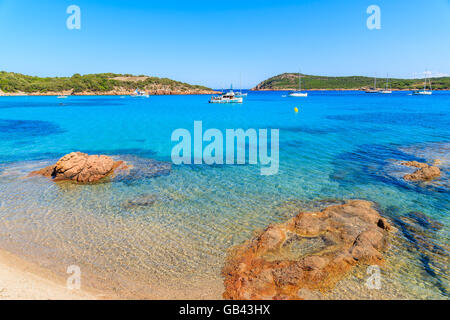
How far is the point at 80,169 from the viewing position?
17.1 meters

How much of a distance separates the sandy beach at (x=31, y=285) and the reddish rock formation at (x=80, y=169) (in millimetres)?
8729

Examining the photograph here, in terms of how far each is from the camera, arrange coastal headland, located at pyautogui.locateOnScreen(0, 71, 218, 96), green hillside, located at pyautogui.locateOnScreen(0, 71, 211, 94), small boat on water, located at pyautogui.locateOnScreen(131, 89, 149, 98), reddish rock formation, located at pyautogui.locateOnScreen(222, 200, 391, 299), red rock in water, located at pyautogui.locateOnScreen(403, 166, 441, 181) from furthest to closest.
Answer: small boat on water, located at pyautogui.locateOnScreen(131, 89, 149, 98) < green hillside, located at pyautogui.locateOnScreen(0, 71, 211, 94) < coastal headland, located at pyautogui.locateOnScreen(0, 71, 218, 96) < red rock in water, located at pyautogui.locateOnScreen(403, 166, 441, 181) < reddish rock formation, located at pyautogui.locateOnScreen(222, 200, 391, 299)

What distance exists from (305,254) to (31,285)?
838cm

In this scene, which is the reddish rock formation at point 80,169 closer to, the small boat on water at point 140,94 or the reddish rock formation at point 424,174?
the reddish rock formation at point 424,174

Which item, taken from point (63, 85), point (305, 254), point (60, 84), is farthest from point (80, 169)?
point (60, 84)

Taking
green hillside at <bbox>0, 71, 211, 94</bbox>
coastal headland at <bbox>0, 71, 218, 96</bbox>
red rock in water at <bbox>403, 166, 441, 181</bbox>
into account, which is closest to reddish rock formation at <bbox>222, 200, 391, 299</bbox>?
red rock in water at <bbox>403, 166, 441, 181</bbox>

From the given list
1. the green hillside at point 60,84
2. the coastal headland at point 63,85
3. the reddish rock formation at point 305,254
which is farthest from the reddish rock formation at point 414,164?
the green hillside at point 60,84

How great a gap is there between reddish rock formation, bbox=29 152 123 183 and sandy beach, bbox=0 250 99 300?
8729 mm

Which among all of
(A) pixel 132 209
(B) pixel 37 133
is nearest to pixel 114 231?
(A) pixel 132 209

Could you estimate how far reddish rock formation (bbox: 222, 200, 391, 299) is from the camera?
296 inches

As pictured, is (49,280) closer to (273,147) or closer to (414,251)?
(414,251)

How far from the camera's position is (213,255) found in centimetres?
915

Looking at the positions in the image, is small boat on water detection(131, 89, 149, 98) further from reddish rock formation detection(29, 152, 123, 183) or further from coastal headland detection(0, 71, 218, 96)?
reddish rock formation detection(29, 152, 123, 183)

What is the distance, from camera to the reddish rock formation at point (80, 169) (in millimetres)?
16781
